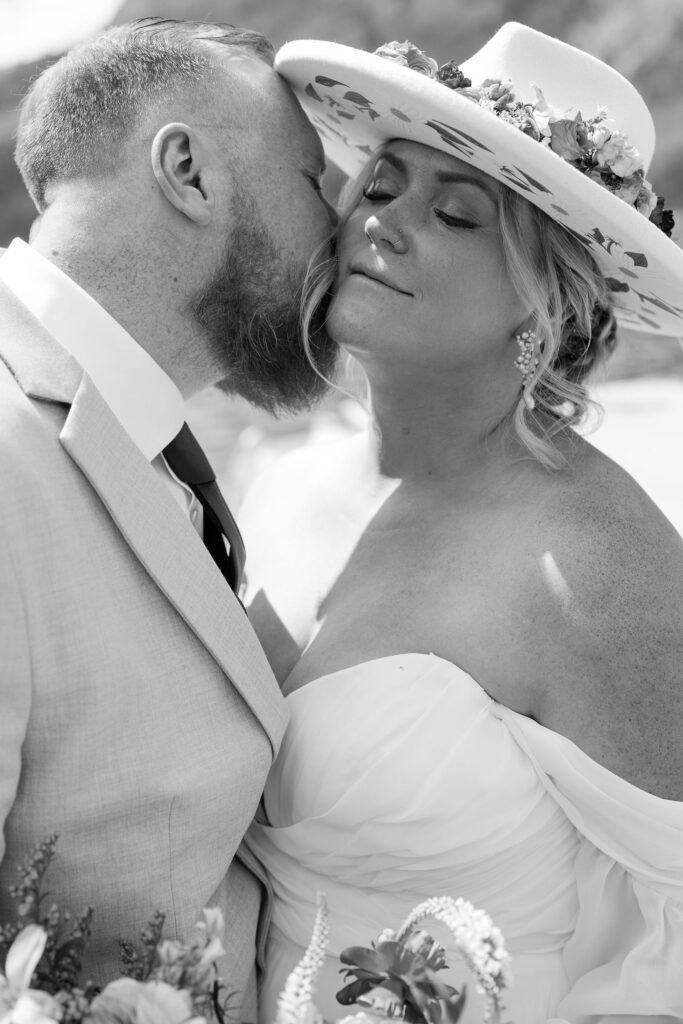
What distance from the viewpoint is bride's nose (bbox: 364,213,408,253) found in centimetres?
206

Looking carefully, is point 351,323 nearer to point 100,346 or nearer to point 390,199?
point 390,199

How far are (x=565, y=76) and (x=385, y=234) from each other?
0.45 m

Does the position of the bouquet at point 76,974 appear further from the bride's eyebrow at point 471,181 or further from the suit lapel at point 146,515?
the bride's eyebrow at point 471,181

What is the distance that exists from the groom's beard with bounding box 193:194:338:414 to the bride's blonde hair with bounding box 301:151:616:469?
37mm

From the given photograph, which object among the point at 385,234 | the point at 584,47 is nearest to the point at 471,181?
the point at 385,234

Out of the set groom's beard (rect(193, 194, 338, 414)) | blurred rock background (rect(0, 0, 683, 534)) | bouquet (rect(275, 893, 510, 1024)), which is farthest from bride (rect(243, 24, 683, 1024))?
blurred rock background (rect(0, 0, 683, 534))

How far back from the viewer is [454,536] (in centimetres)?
207

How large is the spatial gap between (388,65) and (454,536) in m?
0.87

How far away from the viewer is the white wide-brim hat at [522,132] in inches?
71.8

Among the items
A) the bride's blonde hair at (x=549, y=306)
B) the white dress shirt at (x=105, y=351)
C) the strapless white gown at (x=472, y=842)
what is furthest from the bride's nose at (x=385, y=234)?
the strapless white gown at (x=472, y=842)

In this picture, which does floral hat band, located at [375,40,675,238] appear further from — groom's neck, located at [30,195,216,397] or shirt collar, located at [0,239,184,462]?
shirt collar, located at [0,239,184,462]

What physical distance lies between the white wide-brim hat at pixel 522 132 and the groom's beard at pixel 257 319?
309 millimetres

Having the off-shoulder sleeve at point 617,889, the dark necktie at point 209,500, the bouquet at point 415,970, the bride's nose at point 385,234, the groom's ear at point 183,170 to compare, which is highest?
the groom's ear at point 183,170

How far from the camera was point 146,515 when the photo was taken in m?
1.52
